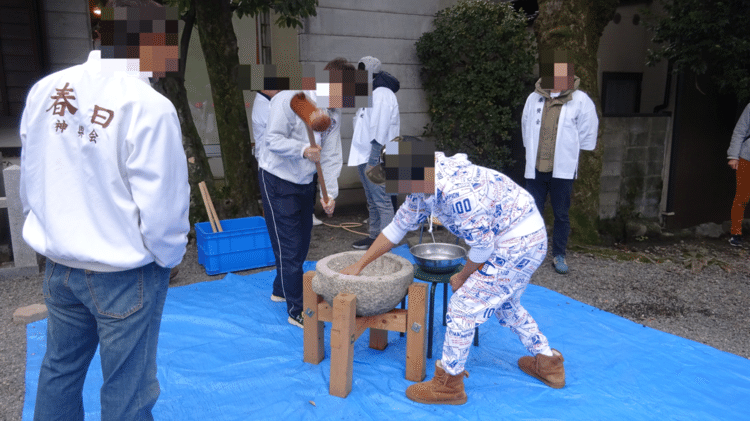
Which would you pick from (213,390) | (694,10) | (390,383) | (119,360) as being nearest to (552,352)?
(390,383)

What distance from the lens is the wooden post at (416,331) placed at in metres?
2.86

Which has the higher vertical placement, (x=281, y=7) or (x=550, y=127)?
(x=281, y=7)

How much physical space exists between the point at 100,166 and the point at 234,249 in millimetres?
3285

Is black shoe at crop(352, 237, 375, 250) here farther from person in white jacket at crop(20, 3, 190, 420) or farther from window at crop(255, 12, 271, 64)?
window at crop(255, 12, 271, 64)

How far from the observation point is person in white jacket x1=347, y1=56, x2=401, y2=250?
5504mm

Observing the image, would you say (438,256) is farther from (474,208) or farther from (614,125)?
(614,125)

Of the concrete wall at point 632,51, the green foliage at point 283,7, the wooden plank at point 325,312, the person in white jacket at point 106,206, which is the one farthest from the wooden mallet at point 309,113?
the concrete wall at point 632,51

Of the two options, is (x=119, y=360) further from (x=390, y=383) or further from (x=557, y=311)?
(x=557, y=311)

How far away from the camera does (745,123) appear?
5949 mm

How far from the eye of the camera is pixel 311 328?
3096 mm

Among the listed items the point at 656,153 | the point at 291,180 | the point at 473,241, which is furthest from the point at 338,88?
the point at 656,153

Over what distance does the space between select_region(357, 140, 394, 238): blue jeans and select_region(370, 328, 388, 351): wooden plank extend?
7.37 ft

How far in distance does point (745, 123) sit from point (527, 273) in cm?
496

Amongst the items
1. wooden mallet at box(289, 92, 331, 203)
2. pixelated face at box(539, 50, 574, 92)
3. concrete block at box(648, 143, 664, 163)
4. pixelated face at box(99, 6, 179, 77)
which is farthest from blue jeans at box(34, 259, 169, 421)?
concrete block at box(648, 143, 664, 163)
